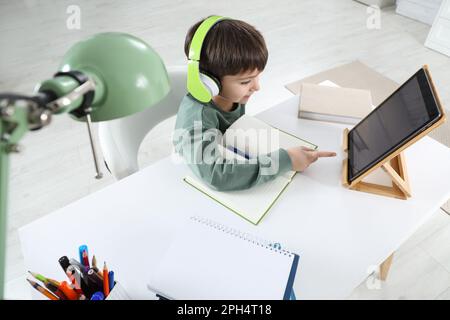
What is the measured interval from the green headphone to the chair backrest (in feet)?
0.70

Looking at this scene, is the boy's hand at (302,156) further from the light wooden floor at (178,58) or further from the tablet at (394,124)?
the light wooden floor at (178,58)

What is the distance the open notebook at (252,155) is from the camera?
31.8 inches

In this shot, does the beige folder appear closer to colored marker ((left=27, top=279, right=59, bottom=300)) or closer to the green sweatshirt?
the green sweatshirt

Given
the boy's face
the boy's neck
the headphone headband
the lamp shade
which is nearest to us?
the lamp shade

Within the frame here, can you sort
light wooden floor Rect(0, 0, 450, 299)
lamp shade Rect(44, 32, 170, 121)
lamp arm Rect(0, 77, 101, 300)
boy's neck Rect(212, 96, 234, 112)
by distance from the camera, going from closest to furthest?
lamp arm Rect(0, 77, 101, 300) < lamp shade Rect(44, 32, 170, 121) < boy's neck Rect(212, 96, 234, 112) < light wooden floor Rect(0, 0, 450, 299)

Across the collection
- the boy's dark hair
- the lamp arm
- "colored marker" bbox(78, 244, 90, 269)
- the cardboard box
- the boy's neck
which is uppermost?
the lamp arm

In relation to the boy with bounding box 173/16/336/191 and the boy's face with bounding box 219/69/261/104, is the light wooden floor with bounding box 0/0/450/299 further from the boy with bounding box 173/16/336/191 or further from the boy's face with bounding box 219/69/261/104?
the boy's face with bounding box 219/69/261/104

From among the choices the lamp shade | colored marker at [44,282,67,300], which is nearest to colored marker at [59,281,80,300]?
colored marker at [44,282,67,300]

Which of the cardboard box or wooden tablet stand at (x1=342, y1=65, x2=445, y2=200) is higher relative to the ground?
wooden tablet stand at (x1=342, y1=65, x2=445, y2=200)

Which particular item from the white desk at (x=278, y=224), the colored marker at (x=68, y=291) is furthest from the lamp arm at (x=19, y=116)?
the white desk at (x=278, y=224)

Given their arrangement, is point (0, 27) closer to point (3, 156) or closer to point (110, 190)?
point (110, 190)

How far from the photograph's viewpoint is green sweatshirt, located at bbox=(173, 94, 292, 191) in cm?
82

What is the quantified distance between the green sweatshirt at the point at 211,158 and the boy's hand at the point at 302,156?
18 mm

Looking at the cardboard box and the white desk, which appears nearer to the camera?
the white desk
